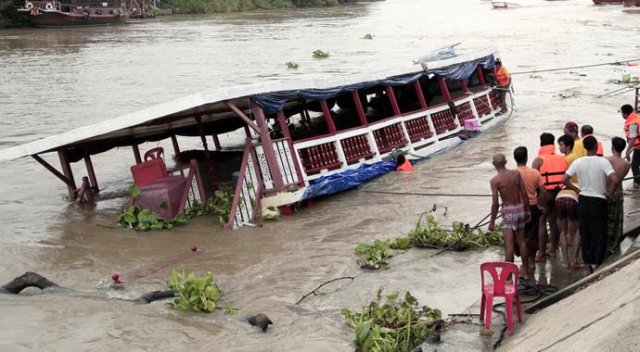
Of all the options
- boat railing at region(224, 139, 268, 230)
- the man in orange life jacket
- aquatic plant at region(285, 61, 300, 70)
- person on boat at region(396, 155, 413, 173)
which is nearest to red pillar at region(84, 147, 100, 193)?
boat railing at region(224, 139, 268, 230)

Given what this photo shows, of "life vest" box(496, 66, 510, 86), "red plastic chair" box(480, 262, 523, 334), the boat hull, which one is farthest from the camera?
the boat hull

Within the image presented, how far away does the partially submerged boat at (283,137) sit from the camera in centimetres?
1175

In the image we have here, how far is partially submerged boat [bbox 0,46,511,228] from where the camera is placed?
463 inches

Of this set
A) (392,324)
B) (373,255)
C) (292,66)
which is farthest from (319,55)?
(392,324)

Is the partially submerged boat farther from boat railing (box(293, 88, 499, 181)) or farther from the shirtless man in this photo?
the shirtless man

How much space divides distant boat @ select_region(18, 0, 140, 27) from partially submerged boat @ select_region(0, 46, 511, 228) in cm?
4013

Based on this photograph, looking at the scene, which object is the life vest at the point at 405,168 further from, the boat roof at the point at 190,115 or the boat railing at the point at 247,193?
the boat railing at the point at 247,193

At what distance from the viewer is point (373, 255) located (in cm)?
952

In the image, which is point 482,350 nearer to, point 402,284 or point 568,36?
point 402,284

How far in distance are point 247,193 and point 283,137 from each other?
4.68ft

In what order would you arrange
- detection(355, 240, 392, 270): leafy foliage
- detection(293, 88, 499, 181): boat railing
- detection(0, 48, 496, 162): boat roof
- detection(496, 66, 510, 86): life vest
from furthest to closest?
detection(496, 66, 510, 86): life vest → detection(293, 88, 499, 181): boat railing → detection(0, 48, 496, 162): boat roof → detection(355, 240, 392, 270): leafy foliage

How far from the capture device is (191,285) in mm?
8430

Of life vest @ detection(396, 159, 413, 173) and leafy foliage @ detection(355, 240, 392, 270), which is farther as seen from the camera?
life vest @ detection(396, 159, 413, 173)

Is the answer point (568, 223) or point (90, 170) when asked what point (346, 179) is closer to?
point (90, 170)
